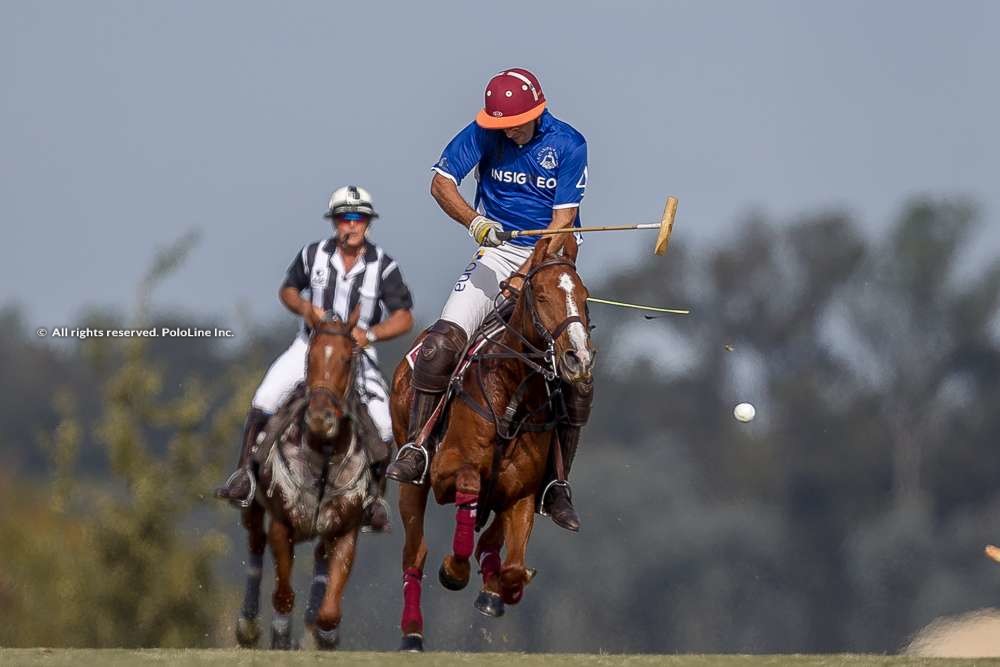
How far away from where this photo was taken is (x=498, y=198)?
17.0 metres

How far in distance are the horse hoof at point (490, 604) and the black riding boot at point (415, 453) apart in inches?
36.7

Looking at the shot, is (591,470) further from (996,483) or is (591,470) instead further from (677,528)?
(996,483)

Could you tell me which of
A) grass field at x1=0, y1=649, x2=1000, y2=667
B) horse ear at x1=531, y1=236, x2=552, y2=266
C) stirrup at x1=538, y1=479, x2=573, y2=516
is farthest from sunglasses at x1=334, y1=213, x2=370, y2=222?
grass field at x1=0, y1=649, x2=1000, y2=667

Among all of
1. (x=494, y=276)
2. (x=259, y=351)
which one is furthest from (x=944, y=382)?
(x=494, y=276)

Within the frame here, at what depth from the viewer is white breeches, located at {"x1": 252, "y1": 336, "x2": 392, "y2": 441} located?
687 inches

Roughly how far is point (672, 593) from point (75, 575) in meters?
7.04

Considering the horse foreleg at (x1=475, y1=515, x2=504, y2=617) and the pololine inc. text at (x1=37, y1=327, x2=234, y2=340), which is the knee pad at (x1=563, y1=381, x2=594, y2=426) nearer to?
the horse foreleg at (x1=475, y1=515, x2=504, y2=617)

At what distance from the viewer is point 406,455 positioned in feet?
53.6

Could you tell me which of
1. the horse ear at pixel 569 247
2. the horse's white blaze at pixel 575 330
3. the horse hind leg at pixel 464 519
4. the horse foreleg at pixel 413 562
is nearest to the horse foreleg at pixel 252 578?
the horse foreleg at pixel 413 562

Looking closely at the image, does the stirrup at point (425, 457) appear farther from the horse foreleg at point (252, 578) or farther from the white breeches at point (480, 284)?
the horse foreleg at point (252, 578)

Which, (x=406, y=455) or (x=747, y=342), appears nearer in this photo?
(x=406, y=455)

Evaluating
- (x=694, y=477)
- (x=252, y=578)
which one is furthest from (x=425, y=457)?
(x=694, y=477)

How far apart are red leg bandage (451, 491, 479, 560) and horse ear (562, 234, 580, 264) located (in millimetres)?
1647

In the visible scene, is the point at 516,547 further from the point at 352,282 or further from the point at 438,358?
the point at 352,282
